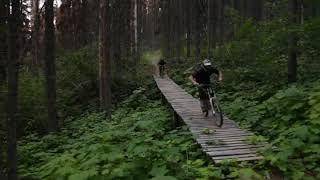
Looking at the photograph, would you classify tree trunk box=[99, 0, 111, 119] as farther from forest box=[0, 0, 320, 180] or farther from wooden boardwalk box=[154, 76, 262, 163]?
wooden boardwalk box=[154, 76, 262, 163]

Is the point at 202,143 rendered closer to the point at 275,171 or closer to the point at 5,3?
the point at 275,171

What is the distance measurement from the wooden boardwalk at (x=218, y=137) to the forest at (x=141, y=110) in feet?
0.61

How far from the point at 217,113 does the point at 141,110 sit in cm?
647

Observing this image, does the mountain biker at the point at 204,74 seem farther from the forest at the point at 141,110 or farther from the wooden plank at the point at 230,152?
the wooden plank at the point at 230,152

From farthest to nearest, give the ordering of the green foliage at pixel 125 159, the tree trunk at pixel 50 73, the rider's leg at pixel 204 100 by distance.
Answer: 1. the tree trunk at pixel 50 73
2. the rider's leg at pixel 204 100
3. the green foliage at pixel 125 159

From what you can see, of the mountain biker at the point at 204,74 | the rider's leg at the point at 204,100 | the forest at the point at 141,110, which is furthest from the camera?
the rider's leg at the point at 204,100

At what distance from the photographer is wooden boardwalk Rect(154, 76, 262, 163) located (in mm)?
8016

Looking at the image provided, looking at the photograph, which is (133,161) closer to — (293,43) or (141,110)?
(293,43)

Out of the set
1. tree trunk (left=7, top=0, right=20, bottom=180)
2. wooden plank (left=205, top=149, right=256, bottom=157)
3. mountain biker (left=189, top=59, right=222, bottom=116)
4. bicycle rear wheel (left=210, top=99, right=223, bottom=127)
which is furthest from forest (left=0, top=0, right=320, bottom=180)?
mountain biker (left=189, top=59, right=222, bottom=116)

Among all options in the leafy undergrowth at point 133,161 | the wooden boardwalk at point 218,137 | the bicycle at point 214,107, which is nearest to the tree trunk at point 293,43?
the wooden boardwalk at point 218,137

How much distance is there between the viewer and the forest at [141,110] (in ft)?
23.5

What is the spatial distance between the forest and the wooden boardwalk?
0.19m

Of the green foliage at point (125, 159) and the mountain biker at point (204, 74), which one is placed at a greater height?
the mountain biker at point (204, 74)

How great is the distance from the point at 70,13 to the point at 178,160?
2412 cm
